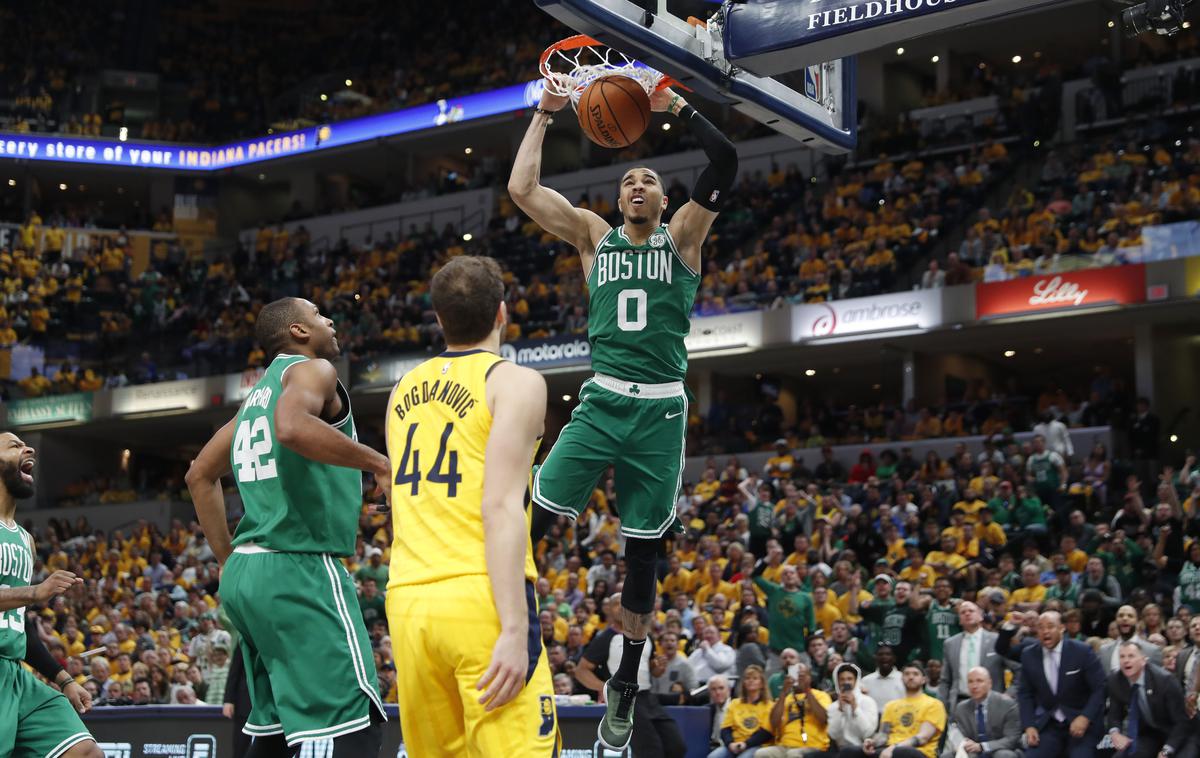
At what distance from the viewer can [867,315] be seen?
24.7m

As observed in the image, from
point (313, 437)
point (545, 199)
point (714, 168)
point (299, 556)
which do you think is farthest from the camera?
point (545, 199)

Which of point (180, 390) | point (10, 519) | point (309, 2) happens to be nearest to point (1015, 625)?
point (10, 519)

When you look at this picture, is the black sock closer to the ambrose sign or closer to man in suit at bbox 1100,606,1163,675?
man in suit at bbox 1100,606,1163,675

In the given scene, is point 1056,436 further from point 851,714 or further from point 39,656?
point 39,656

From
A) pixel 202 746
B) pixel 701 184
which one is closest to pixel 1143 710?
pixel 701 184

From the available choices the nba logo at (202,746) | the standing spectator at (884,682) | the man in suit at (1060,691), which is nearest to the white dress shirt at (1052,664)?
the man in suit at (1060,691)

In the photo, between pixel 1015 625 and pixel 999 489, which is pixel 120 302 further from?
pixel 1015 625

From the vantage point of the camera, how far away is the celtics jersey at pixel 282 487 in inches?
217

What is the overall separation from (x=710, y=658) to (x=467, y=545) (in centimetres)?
970

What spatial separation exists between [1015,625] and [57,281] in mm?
32472

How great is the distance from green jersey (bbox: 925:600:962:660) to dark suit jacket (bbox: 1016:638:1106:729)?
223 cm

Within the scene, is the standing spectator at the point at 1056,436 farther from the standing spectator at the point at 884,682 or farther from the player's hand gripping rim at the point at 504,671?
the player's hand gripping rim at the point at 504,671

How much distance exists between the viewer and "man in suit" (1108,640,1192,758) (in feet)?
35.5

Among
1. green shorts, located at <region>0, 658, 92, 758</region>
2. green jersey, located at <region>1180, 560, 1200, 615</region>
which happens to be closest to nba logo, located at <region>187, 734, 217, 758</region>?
green shorts, located at <region>0, 658, 92, 758</region>
